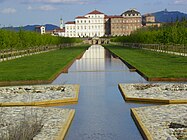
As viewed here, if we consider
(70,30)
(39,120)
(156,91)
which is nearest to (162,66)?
(156,91)

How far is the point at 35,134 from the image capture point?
326 inches

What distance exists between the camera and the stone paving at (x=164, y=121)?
8.23 metres

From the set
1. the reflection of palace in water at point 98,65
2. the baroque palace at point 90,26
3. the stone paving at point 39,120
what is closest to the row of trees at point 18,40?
the reflection of palace in water at point 98,65

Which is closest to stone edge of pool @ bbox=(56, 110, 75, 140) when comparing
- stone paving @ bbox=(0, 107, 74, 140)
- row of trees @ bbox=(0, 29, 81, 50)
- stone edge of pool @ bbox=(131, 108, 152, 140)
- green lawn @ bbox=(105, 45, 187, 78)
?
stone paving @ bbox=(0, 107, 74, 140)

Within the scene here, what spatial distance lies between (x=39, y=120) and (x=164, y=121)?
117 inches

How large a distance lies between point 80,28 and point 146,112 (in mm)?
159542

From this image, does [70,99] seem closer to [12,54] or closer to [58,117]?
[58,117]

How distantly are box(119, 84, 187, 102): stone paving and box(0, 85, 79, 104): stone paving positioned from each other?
2.00 m

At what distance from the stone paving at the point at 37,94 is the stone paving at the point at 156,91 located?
1999 millimetres

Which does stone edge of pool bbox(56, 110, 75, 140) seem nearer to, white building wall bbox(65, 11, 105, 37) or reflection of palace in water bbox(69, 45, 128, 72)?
reflection of palace in water bbox(69, 45, 128, 72)

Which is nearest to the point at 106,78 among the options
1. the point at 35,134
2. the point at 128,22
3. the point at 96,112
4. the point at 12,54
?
the point at 96,112

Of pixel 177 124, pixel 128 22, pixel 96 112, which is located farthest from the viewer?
pixel 128 22

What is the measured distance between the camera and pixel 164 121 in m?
9.48

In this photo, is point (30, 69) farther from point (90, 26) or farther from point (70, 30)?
point (70, 30)
